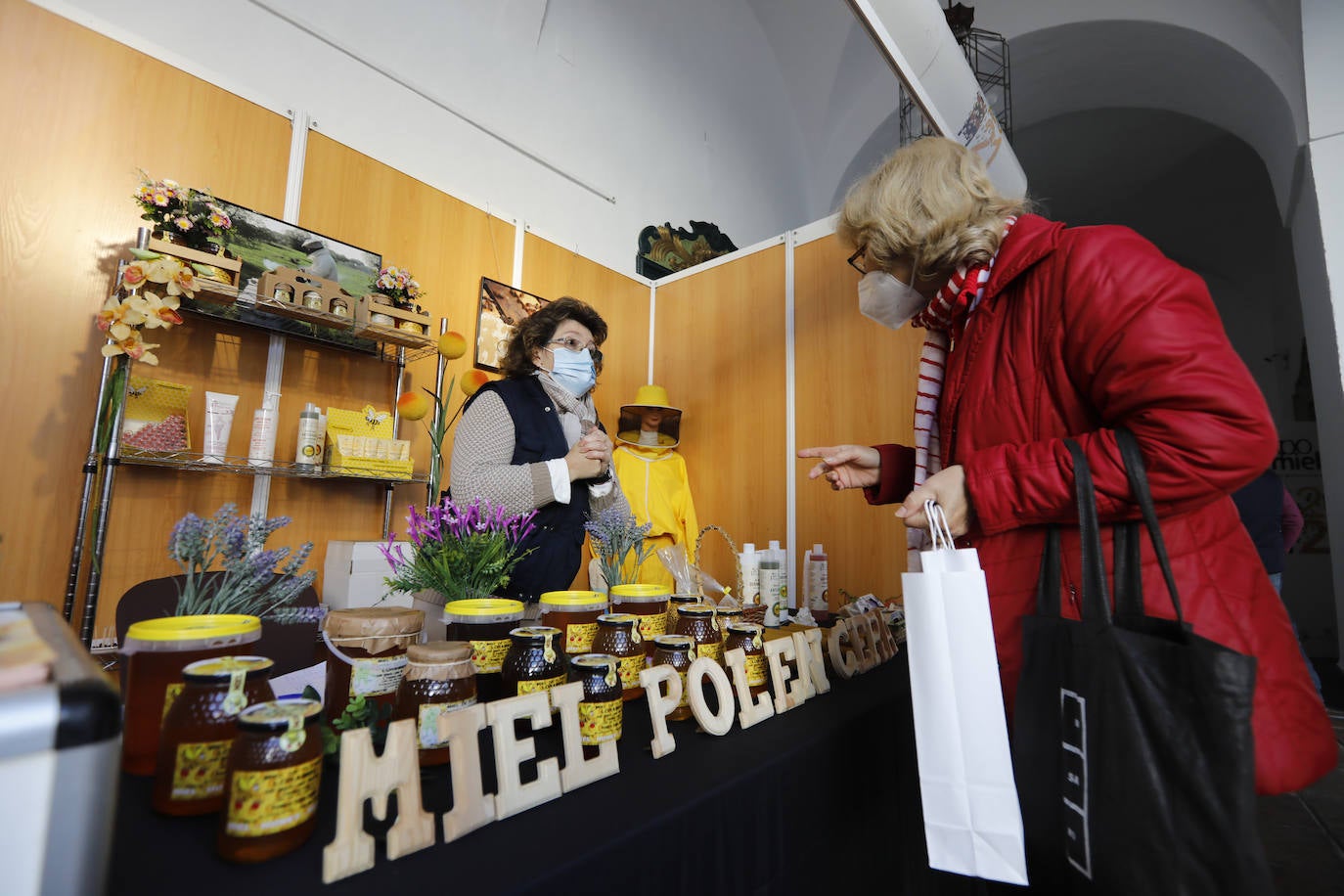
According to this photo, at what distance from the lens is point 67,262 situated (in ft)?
7.10

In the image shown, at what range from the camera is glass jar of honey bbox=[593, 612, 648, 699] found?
3.30 feet

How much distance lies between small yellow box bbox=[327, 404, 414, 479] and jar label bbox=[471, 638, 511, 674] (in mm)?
1872

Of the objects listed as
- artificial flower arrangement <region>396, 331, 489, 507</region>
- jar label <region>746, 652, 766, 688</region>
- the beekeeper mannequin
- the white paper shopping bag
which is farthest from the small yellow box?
the white paper shopping bag

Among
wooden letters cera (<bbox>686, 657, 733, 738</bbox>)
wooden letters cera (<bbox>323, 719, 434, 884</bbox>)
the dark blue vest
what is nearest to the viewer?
wooden letters cera (<bbox>323, 719, 434, 884</bbox>)

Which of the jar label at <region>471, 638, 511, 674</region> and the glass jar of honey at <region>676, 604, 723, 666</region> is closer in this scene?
the jar label at <region>471, 638, 511, 674</region>

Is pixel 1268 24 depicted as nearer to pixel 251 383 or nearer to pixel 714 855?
pixel 714 855

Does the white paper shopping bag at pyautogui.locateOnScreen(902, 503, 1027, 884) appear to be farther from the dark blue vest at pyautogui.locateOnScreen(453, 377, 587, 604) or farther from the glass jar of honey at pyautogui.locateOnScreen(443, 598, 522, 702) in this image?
the dark blue vest at pyautogui.locateOnScreen(453, 377, 587, 604)

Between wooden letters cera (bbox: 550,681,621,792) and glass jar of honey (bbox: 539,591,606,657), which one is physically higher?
glass jar of honey (bbox: 539,591,606,657)

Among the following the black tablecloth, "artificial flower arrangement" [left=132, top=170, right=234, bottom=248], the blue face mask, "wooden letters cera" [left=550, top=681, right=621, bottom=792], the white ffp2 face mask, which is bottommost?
the black tablecloth

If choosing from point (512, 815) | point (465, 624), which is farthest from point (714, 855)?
point (465, 624)

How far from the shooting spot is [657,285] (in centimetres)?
418

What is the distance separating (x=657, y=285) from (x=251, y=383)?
8.04ft

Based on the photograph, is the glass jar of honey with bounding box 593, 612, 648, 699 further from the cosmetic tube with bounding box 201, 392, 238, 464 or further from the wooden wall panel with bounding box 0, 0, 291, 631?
the wooden wall panel with bounding box 0, 0, 291, 631

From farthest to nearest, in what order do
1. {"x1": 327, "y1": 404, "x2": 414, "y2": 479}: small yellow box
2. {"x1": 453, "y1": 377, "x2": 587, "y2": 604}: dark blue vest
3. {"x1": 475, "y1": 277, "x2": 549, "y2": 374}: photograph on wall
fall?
{"x1": 475, "y1": 277, "x2": 549, "y2": 374}: photograph on wall
{"x1": 327, "y1": 404, "x2": 414, "y2": 479}: small yellow box
{"x1": 453, "y1": 377, "x2": 587, "y2": 604}: dark blue vest
